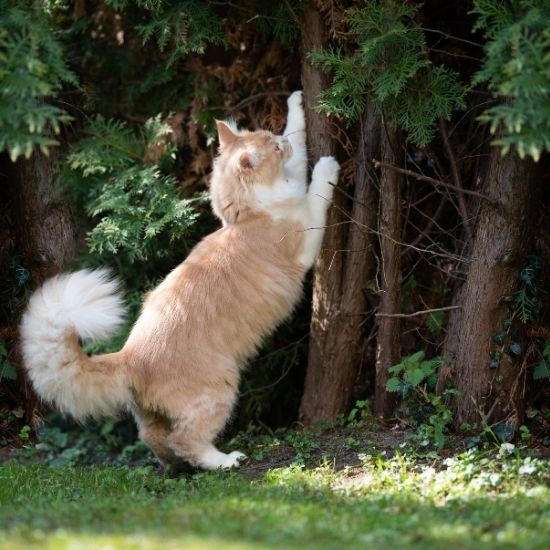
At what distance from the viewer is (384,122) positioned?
17.4 feet

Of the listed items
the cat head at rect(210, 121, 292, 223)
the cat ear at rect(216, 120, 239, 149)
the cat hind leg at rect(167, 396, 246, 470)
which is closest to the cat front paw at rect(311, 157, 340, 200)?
the cat head at rect(210, 121, 292, 223)

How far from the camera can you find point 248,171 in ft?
18.3

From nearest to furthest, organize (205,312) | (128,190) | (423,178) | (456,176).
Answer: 1. (423,178)
2. (205,312)
3. (456,176)
4. (128,190)

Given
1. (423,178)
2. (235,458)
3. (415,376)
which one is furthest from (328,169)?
(235,458)

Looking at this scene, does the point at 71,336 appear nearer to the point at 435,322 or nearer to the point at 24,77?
the point at 24,77

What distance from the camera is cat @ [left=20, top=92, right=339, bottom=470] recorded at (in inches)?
189

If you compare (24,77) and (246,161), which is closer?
(24,77)

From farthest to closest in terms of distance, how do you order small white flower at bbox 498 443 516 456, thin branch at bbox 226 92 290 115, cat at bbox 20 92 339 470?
thin branch at bbox 226 92 290 115
cat at bbox 20 92 339 470
small white flower at bbox 498 443 516 456

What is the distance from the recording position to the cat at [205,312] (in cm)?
481

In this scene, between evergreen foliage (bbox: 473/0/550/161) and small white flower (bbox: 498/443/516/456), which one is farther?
small white flower (bbox: 498/443/516/456)

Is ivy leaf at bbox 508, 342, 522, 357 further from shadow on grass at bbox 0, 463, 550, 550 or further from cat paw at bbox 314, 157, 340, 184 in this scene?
cat paw at bbox 314, 157, 340, 184

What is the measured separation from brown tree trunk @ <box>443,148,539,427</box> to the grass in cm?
46

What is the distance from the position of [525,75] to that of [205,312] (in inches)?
103

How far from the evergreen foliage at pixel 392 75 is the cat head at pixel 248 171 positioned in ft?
1.92
